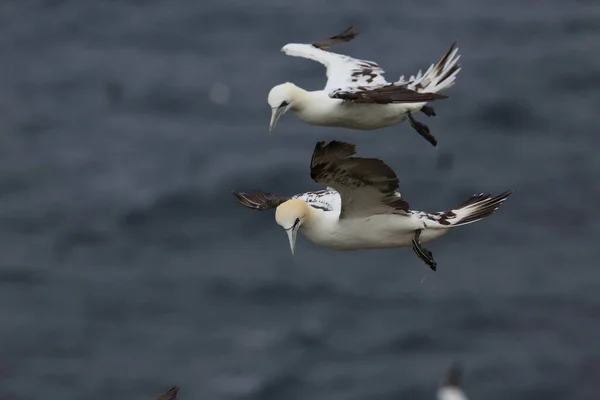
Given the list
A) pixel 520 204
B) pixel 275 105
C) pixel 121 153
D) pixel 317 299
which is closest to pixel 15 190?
pixel 121 153

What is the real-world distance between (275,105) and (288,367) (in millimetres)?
12003

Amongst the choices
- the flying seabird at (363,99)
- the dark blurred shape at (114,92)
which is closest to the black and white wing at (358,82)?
the flying seabird at (363,99)

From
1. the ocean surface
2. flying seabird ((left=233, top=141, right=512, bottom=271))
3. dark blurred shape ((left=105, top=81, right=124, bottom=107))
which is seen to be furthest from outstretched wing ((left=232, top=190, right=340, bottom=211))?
dark blurred shape ((left=105, top=81, right=124, bottom=107))

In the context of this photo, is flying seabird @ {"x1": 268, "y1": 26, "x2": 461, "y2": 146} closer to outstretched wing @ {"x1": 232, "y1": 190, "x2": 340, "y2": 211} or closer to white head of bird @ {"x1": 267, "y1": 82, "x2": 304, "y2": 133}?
white head of bird @ {"x1": 267, "y1": 82, "x2": 304, "y2": 133}

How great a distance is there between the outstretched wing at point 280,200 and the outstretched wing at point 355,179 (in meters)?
0.80

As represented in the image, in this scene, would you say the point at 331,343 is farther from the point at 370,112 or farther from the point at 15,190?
the point at 370,112

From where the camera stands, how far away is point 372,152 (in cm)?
3095

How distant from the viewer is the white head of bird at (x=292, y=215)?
45.2ft

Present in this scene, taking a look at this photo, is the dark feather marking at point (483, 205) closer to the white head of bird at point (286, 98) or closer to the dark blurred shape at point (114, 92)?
the white head of bird at point (286, 98)

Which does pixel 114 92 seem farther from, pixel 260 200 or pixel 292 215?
pixel 292 215

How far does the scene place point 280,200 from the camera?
1498 centimetres

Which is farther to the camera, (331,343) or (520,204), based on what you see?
(520,204)

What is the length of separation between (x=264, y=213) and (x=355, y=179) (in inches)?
668

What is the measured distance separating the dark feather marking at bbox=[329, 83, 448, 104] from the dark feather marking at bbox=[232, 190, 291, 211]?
109 cm
